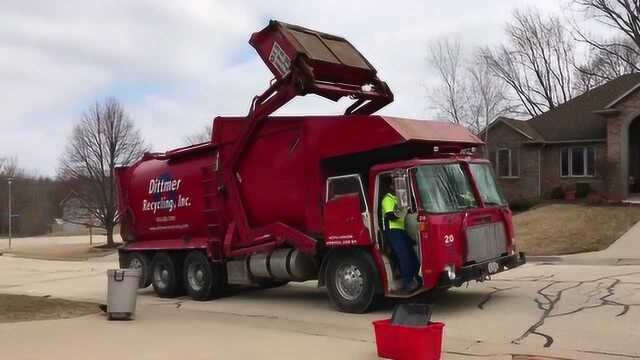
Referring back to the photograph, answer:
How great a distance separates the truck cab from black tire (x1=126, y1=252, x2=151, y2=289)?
242 inches

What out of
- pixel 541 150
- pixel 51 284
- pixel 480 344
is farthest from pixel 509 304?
pixel 541 150

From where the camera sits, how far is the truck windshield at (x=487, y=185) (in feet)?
38.0

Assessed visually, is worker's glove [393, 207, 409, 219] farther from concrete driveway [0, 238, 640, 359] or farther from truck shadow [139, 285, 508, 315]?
concrete driveway [0, 238, 640, 359]

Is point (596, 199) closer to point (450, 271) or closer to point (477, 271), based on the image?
point (477, 271)

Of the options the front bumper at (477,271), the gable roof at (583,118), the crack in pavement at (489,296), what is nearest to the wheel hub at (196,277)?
the crack in pavement at (489,296)

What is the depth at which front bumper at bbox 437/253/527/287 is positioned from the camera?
34.1 feet

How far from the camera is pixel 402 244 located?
1080 centimetres

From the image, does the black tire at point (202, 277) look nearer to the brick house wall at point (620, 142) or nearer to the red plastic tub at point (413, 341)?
the red plastic tub at point (413, 341)

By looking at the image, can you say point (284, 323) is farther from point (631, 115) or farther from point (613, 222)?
point (631, 115)

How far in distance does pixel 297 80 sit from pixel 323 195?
6.76 ft

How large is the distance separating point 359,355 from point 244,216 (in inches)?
241

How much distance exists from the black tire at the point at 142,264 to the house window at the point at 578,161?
938 inches

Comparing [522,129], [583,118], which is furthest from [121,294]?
[583,118]

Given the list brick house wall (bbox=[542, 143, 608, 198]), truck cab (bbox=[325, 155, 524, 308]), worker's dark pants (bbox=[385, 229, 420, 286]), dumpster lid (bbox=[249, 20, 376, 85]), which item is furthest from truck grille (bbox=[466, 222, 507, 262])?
brick house wall (bbox=[542, 143, 608, 198])
